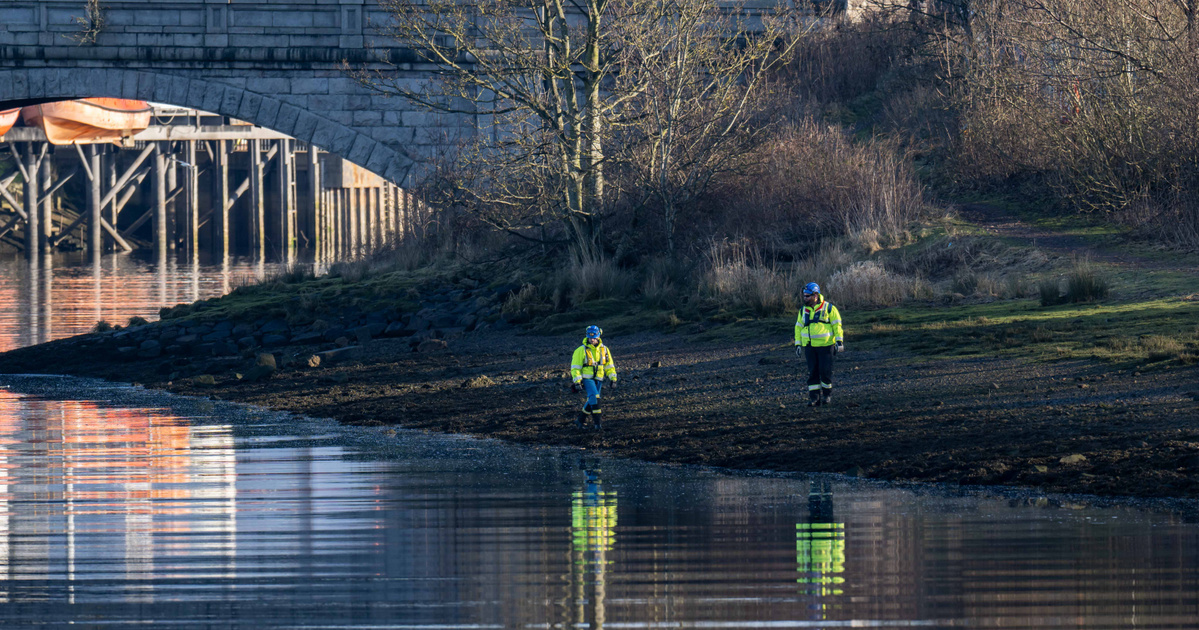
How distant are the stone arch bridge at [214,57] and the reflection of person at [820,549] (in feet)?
Result: 63.8

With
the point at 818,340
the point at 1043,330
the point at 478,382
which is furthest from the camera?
the point at 478,382

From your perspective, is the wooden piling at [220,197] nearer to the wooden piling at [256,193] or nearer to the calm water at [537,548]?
the wooden piling at [256,193]

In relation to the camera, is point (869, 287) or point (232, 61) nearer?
point (869, 287)

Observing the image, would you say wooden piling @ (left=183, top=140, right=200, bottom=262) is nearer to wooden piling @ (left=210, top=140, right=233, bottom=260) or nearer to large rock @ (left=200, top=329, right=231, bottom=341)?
wooden piling @ (left=210, top=140, right=233, bottom=260)

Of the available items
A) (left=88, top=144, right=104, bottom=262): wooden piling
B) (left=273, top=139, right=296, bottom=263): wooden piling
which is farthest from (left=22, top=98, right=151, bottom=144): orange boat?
(left=273, top=139, right=296, bottom=263): wooden piling

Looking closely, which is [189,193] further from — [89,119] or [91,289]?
[91,289]

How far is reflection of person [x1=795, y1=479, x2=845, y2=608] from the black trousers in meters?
3.36

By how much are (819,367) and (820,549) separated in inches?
211

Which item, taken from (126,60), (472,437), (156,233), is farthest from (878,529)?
(156,233)

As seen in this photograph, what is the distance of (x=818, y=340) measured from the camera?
1439 cm

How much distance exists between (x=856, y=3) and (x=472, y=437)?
76.9ft

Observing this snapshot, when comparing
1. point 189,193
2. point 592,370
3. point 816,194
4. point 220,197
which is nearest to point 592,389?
point 592,370

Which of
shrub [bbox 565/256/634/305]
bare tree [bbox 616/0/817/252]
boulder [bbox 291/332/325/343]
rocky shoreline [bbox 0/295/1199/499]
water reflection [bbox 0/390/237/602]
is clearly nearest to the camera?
water reflection [bbox 0/390/237/602]

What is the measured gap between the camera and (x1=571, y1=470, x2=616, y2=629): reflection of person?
800 centimetres
